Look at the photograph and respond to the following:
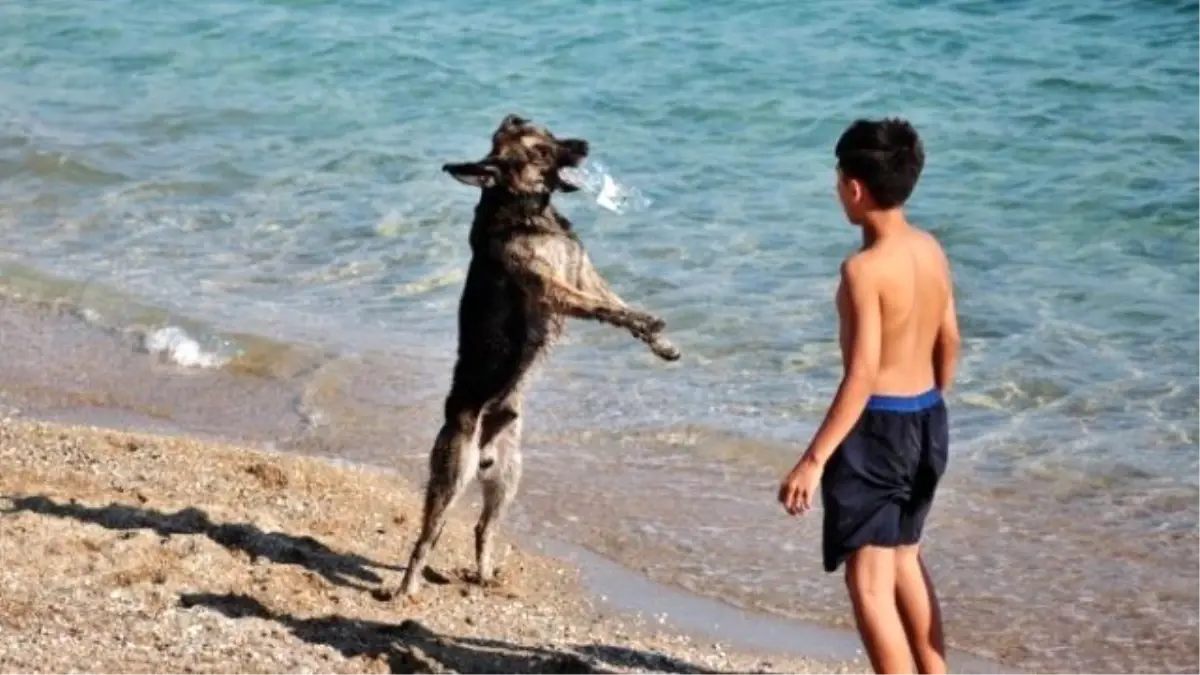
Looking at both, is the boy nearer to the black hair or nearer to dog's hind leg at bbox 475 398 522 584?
the black hair

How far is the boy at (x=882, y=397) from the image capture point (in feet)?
17.6

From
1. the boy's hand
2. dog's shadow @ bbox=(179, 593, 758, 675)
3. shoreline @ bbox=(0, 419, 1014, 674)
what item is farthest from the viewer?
shoreline @ bbox=(0, 419, 1014, 674)

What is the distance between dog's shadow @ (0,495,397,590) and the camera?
25.0 feet

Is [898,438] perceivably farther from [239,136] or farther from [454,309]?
[239,136]

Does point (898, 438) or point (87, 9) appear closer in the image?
point (898, 438)

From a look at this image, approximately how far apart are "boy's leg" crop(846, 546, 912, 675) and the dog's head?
97.9 inches

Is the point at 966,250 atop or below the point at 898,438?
below

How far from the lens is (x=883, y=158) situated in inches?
214

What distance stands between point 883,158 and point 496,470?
269cm

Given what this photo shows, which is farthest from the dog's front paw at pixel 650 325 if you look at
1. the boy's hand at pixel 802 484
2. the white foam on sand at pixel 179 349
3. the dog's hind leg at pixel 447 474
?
the white foam on sand at pixel 179 349

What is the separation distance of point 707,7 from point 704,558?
42.6 ft

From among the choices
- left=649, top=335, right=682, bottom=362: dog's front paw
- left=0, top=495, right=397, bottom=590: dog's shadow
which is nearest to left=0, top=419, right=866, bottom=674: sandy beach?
left=0, top=495, right=397, bottom=590: dog's shadow

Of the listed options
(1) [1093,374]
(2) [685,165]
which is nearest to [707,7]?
(2) [685,165]

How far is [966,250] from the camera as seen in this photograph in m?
12.6
